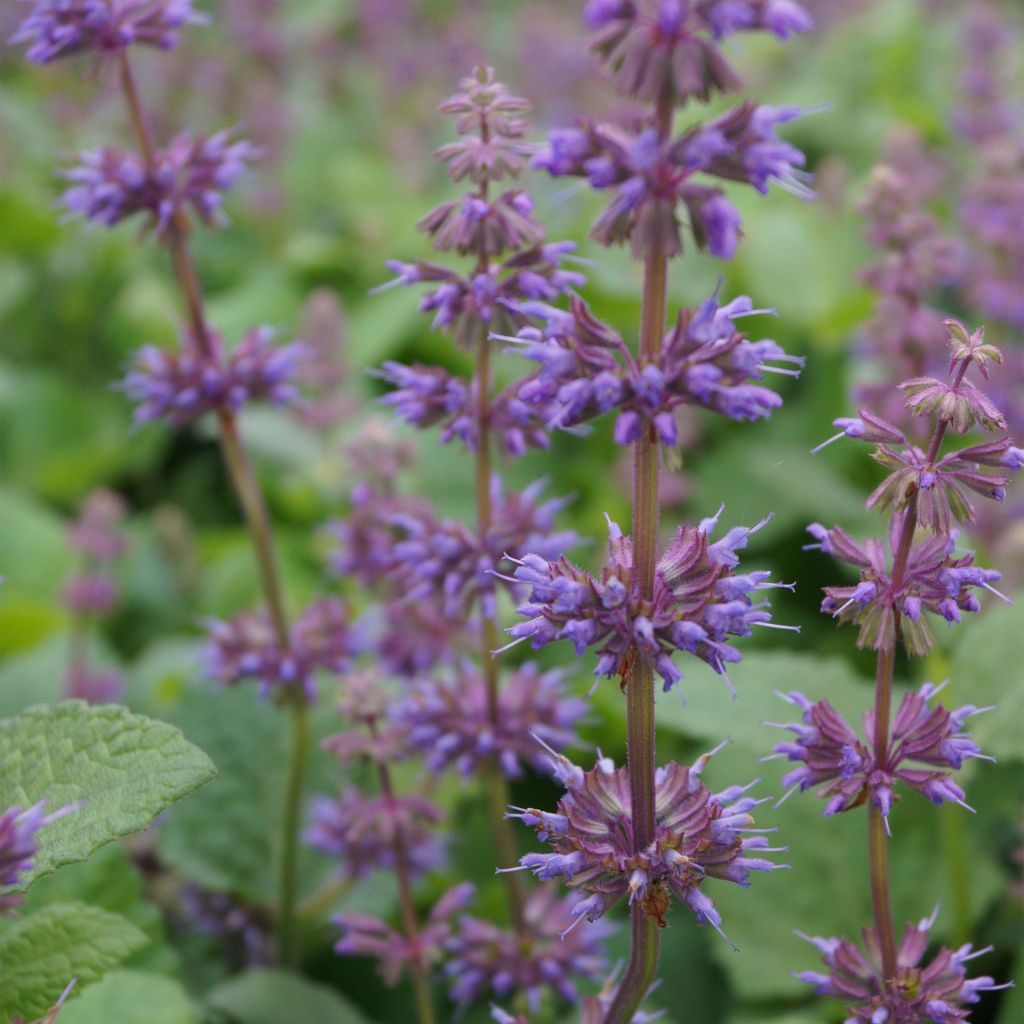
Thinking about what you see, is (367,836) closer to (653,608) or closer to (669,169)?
(653,608)

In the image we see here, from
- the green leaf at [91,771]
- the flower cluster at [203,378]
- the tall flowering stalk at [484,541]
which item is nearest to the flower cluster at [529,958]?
the tall flowering stalk at [484,541]

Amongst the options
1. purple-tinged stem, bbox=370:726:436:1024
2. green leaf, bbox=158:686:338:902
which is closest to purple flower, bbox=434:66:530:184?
purple-tinged stem, bbox=370:726:436:1024

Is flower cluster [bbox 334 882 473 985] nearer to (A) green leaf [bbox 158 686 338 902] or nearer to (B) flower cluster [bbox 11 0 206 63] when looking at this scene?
(A) green leaf [bbox 158 686 338 902]

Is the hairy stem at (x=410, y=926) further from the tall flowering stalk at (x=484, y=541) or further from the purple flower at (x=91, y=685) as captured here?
the purple flower at (x=91, y=685)

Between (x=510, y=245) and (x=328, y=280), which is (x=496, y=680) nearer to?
(x=510, y=245)

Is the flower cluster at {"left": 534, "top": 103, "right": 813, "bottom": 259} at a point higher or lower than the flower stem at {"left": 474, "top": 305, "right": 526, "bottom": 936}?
higher

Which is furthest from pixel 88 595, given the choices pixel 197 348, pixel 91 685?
pixel 197 348

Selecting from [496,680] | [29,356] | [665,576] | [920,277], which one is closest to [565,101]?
[29,356]
